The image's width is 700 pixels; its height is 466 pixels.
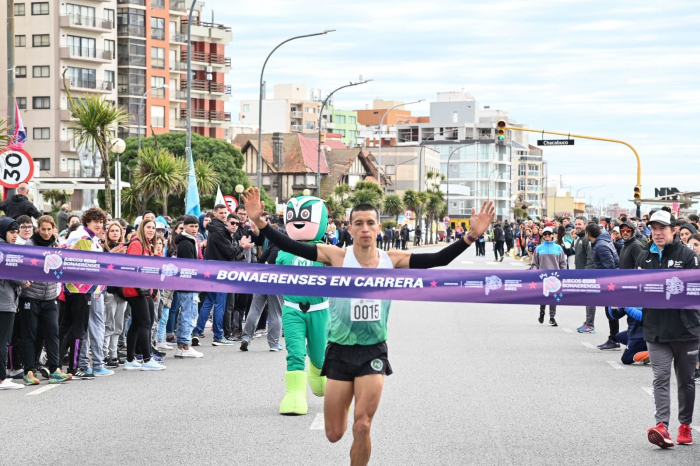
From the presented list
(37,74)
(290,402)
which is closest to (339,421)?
(290,402)

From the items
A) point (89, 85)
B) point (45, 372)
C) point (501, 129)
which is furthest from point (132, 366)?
point (89, 85)

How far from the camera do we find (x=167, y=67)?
306ft

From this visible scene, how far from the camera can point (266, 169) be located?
359 ft

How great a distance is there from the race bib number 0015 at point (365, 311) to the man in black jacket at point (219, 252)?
8584mm

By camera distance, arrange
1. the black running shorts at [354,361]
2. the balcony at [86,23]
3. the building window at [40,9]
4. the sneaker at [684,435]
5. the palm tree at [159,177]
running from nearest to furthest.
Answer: the black running shorts at [354,361] → the sneaker at [684,435] → the palm tree at [159,177] → the building window at [40,9] → the balcony at [86,23]

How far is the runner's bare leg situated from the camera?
642 cm

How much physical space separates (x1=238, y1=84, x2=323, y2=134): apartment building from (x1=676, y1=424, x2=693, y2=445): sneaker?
482 ft

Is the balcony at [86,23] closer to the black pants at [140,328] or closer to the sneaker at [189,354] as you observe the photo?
the sneaker at [189,354]

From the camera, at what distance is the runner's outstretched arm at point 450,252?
23.2 ft

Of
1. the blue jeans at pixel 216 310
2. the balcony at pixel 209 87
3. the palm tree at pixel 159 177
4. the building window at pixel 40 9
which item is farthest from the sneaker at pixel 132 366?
the balcony at pixel 209 87

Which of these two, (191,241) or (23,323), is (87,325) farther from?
(191,241)

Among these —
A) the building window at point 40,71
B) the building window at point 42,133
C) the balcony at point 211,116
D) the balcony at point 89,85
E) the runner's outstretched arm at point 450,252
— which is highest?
the building window at point 40,71

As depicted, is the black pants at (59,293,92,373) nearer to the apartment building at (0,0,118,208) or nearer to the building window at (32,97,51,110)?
the apartment building at (0,0,118,208)

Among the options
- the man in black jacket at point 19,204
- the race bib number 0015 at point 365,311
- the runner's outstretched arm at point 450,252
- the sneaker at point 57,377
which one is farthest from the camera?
the man in black jacket at point 19,204
